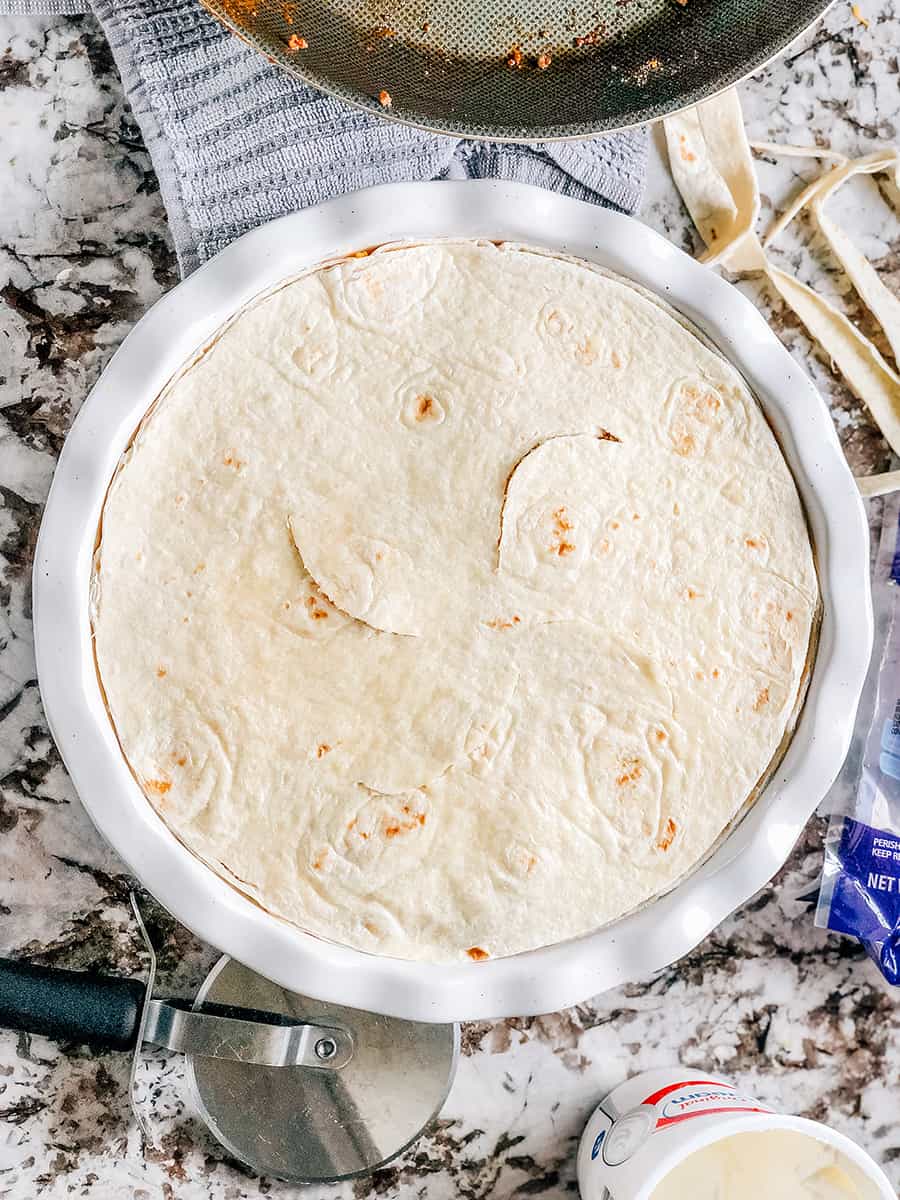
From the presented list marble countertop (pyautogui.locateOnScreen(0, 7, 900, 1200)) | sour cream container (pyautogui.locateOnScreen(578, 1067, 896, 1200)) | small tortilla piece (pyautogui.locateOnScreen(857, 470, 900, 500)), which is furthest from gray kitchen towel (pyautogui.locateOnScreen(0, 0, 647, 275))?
sour cream container (pyautogui.locateOnScreen(578, 1067, 896, 1200))

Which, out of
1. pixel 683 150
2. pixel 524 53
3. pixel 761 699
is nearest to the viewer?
pixel 524 53

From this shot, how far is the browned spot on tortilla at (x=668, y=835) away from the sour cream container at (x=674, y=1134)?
0.99ft

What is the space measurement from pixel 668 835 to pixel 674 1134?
328 millimetres

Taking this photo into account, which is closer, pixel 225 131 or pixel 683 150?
pixel 225 131

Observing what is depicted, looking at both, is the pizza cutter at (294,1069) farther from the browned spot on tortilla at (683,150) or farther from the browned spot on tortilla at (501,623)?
the browned spot on tortilla at (683,150)

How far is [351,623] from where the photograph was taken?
1248 mm

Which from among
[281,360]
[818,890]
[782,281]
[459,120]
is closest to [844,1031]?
[818,890]

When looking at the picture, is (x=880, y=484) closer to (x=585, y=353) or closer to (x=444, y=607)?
(x=585, y=353)

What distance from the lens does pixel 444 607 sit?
1258 mm

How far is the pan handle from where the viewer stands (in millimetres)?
1288

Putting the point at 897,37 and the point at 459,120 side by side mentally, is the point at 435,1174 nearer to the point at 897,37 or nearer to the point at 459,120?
the point at 459,120

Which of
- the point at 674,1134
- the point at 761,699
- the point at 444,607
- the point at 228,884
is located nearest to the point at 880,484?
the point at 761,699

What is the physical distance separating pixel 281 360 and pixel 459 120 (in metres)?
0.32

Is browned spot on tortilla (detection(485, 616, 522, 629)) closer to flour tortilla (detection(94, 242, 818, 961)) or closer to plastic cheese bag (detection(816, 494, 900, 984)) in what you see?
flour tortilla (detection(94, 242, 818, 961))
